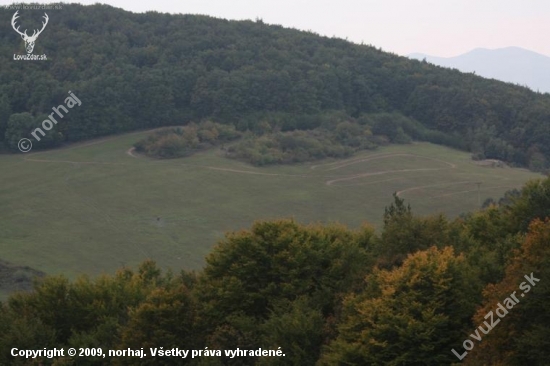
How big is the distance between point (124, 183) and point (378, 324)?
62.5 meters

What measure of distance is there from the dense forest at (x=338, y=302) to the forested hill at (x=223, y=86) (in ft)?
217

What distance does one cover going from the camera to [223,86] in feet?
376

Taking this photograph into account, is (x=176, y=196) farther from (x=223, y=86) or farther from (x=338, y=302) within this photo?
(x=338, y=302)

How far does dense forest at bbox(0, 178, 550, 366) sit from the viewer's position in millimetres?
24781

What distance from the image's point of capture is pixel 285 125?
11069 centimetres

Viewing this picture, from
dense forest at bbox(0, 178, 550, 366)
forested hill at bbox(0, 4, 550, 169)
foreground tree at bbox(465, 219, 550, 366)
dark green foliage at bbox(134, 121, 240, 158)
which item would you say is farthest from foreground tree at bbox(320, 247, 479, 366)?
forested hill at bbox(0, 4, 550, 169)

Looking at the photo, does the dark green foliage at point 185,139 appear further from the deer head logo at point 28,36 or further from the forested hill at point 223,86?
the deer head logo at point 28,36

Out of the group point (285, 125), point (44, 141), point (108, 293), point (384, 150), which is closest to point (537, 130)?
point (384, 150)

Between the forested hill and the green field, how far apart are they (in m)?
9.04

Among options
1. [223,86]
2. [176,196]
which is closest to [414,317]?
[176,196]

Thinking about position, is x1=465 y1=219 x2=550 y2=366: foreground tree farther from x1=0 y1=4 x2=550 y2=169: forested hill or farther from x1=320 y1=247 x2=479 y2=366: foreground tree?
x1=0 y1=4 x2=550 y2=169: forested hill

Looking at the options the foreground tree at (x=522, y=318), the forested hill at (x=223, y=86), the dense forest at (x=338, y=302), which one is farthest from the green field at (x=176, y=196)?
the foreground tree at (x=522, y=318)

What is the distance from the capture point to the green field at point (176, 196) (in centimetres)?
6900

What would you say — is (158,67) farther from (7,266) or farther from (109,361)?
(109,361)
